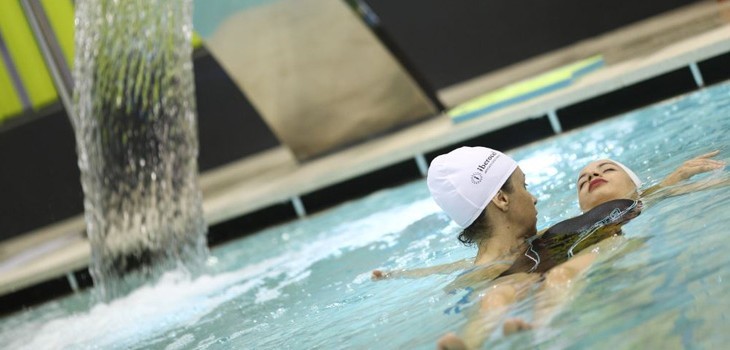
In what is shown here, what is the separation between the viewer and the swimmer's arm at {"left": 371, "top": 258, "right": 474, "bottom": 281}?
4.32 metres

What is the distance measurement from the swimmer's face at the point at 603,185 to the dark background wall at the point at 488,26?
23.5 ft

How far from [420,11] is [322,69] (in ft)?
10.1

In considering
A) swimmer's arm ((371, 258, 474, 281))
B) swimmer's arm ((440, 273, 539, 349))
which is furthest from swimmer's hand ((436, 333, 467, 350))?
swimmer's arm ((371, 258, 474, 281))

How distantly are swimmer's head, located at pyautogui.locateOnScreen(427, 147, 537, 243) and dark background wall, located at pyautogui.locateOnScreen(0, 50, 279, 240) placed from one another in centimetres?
825

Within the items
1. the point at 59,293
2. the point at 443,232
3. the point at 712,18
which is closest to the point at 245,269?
the point at 443,232

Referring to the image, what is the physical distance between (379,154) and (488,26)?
4024 millimetres

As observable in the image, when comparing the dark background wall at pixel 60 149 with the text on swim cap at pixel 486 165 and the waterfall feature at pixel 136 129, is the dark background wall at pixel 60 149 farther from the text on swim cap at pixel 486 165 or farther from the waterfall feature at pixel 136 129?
the text on swim cap at pixel 486 165

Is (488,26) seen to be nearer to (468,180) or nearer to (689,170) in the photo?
(689,170)

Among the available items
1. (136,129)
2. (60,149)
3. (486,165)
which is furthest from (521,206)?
(60,149)

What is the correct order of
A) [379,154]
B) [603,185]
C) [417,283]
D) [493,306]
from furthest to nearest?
[379,154] < [417,283] < [603,185] < [493,306]

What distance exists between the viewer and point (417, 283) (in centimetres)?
441

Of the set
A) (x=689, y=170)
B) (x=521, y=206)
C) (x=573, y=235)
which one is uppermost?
(x=521, y=206)

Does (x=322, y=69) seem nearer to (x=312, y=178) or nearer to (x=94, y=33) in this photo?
(x=312, y=178)

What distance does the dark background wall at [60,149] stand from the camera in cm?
1216
